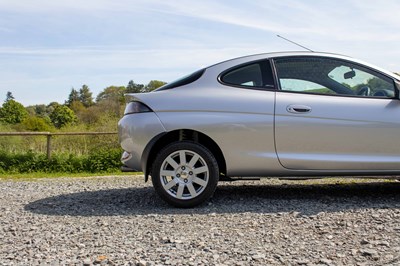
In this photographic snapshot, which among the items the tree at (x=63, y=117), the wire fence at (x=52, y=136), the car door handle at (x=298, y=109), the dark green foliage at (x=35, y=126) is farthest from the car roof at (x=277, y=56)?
the dark green foliage at (x=35, y=126)

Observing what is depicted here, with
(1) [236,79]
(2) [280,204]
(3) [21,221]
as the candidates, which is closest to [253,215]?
(2) [280,204]

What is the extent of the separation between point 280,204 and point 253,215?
592mm

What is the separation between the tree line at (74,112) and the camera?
1761cm

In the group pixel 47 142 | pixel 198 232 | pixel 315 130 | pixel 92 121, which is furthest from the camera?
pixel 92 121

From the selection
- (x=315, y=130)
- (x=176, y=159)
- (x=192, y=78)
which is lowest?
(x=176, y=159)

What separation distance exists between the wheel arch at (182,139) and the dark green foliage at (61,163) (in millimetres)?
6916

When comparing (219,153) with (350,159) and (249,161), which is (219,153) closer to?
(249,161)

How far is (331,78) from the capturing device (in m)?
5.20

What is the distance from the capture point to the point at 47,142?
12.1 m

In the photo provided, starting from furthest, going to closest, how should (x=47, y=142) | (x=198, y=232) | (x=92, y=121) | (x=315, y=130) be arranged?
(x=92, y=121) → (x=47, y=142) → (x=315, y=130) → (x=198, y=232)

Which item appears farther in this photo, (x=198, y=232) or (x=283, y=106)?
(x=283, y=106)

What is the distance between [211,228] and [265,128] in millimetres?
1388

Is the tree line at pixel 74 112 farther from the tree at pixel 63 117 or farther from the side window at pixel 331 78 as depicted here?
the side window at pixel 331 78

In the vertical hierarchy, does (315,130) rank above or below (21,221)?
above
